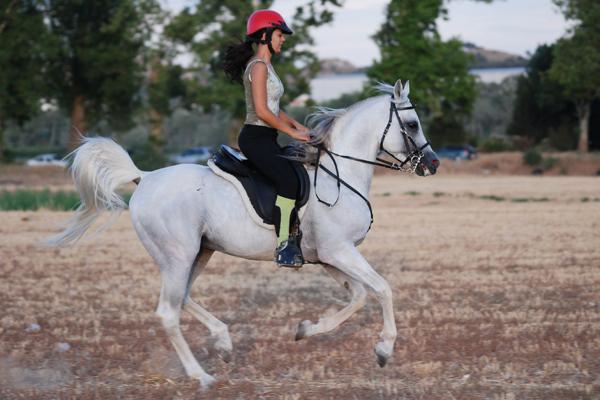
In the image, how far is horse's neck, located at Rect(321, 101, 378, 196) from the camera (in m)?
7.91

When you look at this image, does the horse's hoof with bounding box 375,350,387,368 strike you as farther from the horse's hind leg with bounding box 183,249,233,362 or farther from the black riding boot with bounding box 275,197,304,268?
the horse's hind leg with bounding box 183,249,233,362

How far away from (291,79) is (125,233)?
33876mm

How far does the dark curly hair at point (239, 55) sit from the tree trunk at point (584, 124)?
55.2 meters

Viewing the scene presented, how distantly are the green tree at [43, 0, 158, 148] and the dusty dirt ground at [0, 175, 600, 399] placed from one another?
1528 inches

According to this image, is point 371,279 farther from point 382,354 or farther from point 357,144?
point 357,144

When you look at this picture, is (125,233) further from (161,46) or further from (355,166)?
(161,46)

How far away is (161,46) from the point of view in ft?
171

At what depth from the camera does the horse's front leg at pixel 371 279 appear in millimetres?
7363

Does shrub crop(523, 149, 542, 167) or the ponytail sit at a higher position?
the ponytail

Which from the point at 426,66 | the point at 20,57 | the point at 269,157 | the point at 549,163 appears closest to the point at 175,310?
the point at 269,157

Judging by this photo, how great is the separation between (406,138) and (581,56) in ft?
177

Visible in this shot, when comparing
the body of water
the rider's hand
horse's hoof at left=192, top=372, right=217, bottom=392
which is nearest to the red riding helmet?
the rider's hand

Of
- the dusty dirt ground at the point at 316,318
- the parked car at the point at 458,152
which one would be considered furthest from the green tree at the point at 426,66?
the dusty dirt ground at the point at 316,318

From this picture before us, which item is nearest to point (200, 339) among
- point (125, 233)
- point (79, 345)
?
point (79, 345)
